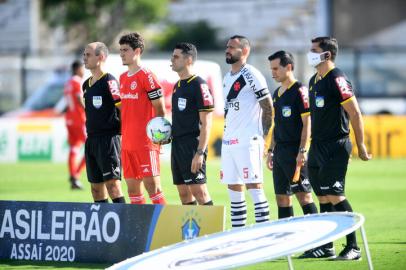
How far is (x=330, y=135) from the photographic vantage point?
10.8 metres

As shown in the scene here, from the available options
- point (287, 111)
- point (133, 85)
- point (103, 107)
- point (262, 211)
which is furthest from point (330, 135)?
point (103, 107)

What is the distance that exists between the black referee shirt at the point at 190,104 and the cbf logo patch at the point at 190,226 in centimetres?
164

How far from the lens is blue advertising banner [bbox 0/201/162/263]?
1066 centimetres

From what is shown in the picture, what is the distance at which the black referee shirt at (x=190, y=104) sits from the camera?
38.1 feet

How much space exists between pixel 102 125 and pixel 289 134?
2504 millimetres

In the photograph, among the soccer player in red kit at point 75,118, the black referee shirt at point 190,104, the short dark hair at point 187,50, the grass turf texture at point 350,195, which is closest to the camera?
the grass turf texture at point 350,195

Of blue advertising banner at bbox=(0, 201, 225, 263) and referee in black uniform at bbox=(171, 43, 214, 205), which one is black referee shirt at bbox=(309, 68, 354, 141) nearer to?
referee in black uniform at bbox=(171, 43, 214, 205)

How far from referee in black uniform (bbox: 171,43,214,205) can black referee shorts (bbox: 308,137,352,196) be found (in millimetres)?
1438

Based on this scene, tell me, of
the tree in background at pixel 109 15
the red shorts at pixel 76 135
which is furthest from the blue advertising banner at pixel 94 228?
the tree in background at pixel 109 15

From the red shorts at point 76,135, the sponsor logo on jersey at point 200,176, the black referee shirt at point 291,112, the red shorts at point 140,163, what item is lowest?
the sponsor logo on jersey at point 200,176

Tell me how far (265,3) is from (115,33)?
893cm

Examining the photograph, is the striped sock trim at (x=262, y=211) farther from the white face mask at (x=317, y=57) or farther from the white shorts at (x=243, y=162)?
the white face mask at (x=317, y=57)

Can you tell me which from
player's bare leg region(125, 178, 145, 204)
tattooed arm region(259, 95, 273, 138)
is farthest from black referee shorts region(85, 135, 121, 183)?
tattooed arm region(259, 95, 273, 138)

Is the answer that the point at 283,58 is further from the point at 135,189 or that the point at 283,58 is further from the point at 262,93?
the point at 135,189
